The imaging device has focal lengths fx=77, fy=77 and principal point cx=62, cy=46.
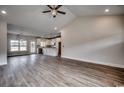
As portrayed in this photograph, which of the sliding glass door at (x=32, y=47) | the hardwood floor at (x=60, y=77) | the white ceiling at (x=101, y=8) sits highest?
the white ceiling at (x=101, y=8)

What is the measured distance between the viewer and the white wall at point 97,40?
14.7ft

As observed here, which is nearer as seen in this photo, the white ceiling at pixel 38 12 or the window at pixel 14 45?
the white ceiling at pixel 38 12

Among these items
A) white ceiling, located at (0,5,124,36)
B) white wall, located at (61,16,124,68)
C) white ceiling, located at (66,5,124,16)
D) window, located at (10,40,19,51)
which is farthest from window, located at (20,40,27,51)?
white ceiling, located at (66,5,124,16)

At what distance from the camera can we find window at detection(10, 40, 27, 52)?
9.43m

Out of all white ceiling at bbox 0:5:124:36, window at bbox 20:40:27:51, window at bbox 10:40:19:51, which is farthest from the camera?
window at bbox 20:40:27:51

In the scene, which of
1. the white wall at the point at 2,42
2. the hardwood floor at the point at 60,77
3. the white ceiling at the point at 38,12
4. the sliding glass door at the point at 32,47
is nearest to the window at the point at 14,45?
the sliding glass door at the point at 32,47

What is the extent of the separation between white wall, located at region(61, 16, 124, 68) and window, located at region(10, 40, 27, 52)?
6.71 metres

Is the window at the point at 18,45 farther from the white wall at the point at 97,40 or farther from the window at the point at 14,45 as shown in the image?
the white wall at the point at 97,40

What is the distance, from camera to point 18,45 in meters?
9.98

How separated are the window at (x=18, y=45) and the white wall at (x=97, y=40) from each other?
671 cm

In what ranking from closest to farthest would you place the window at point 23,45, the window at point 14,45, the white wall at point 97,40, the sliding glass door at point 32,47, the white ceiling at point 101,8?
1. the white ceiling at point 101,8
2. the white wall at point 97,40
3. the window at point 14,45
4. the window at point 23,45
5. the sliding glass door at point 32,47

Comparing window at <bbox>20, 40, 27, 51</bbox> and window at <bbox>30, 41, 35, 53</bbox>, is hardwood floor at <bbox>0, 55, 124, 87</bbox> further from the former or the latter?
window at <bbox>30, 41, 35, 53</bbox>
